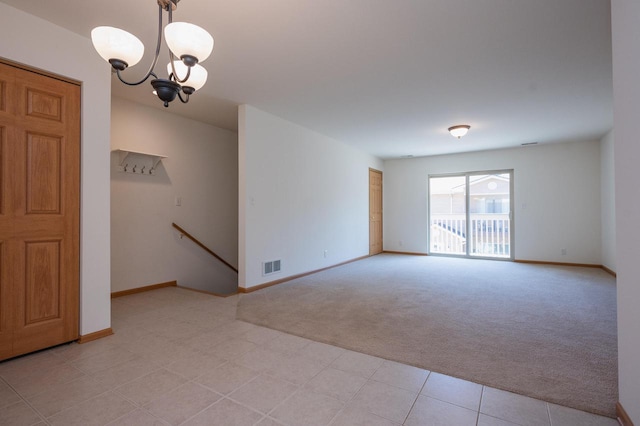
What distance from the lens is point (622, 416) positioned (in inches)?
61.6

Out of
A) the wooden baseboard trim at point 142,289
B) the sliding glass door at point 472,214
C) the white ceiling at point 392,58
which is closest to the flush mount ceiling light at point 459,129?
the white ceiling at point 392,58

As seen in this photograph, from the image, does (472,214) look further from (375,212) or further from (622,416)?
(622,416)

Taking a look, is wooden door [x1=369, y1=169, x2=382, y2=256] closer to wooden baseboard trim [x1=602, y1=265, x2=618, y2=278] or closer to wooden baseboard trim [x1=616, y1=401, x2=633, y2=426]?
wooden baseboard trim [x1=602, y1=265, x2=618, y2=278]

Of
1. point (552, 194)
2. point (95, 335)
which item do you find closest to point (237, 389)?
point (95, 335)

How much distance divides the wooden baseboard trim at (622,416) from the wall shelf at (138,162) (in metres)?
4.92

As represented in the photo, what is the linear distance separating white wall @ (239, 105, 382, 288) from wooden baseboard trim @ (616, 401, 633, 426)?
143 inches

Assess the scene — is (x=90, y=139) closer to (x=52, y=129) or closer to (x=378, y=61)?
(x=52, y=129)

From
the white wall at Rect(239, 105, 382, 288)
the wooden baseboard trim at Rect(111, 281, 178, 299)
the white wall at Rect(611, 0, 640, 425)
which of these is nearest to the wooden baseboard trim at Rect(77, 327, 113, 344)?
the wooden baseboard trim at Rect(111, 281, 178, 299)

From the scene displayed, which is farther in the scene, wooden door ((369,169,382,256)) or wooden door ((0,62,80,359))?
wooden door ((369,169,382,256))

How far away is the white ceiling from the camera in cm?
223

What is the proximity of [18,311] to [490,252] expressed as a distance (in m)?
7.90

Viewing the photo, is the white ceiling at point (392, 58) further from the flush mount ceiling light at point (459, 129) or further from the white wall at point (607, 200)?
the white wall at point (607, 200)

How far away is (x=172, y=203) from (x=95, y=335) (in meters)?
2.42

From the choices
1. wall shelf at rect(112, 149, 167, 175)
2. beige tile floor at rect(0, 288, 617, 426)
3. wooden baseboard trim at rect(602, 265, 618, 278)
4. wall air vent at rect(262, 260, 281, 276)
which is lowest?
beige tile floor at rect(0, 288, 617, 426)
